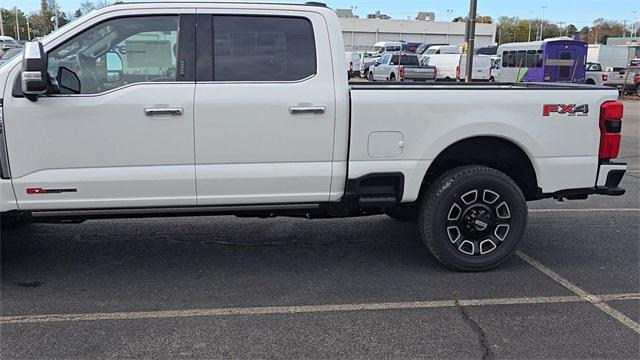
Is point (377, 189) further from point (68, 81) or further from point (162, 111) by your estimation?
point (68, 81)

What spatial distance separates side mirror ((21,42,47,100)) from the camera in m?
3.71

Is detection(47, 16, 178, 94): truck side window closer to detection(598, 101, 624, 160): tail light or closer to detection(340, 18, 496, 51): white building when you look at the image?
detection(598, 101, 624, 160): tail light

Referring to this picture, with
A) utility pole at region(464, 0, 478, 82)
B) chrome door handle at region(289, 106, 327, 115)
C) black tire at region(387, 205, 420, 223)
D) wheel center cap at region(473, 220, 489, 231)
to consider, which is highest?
utility pole at region(464, 0, 478, 82)

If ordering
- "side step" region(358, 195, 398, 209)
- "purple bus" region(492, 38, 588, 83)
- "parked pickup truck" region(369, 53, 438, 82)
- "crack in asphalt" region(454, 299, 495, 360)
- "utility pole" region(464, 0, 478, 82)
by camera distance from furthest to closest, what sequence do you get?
1. "parked pickup truck" region(369, 53, 438, 82)
2. "purple bus" region(492, 38, 588, 83)
3. "utility pole" region(464, 0, 478, 82)
4. "side step" region(358, 195, 398, 209)
5. "crack in asphalt" region(454, 299, 495, 360)

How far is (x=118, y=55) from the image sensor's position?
4078mm

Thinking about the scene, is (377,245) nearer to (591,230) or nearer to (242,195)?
(242,195)

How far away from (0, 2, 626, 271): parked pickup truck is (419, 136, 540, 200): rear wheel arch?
0.08ft

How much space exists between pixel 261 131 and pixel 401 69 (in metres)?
25.4

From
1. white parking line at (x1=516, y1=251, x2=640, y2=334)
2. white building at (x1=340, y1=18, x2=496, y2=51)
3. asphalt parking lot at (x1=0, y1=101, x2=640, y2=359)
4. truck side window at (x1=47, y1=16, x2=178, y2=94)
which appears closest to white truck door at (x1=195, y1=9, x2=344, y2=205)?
truck side window at (x1=47, y1=16, x2=178, y2=94)

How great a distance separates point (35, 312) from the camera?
156 inches

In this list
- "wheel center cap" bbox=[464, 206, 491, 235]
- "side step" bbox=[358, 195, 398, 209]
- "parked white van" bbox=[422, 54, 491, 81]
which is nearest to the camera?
"side step" bbox=[358, 195, 398, 209]

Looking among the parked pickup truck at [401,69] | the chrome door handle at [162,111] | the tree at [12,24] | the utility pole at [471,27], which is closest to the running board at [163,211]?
the chrome door handle at [162,111]

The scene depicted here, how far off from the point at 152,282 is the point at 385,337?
193 cm

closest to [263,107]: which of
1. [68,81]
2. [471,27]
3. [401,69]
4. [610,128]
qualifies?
[68,81]
